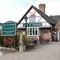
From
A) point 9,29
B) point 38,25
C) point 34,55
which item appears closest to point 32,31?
point 38,25

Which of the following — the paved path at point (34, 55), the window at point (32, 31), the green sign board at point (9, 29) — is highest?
the window at point (32, 31)

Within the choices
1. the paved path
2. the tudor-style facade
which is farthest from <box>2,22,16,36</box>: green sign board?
the tudor-style facade

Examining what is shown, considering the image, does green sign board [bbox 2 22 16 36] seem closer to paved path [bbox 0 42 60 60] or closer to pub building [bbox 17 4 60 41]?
paved path [bbox 0 42 60 60]

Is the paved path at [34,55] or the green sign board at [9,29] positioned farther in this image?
the green sign board at [9,29]

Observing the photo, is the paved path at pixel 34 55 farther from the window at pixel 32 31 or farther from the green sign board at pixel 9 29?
the window at pixel 32 31

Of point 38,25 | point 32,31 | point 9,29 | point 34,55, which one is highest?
point 38,25

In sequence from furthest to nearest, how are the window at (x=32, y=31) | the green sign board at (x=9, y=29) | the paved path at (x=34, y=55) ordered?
the window at (x=32, y=31), the green sign board at (x=9, y=29), the paved path at (x=34, y=55)

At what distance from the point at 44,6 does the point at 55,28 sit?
6.68 metres

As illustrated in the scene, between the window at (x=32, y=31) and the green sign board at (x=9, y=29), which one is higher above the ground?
the window at (x=32, y=31)

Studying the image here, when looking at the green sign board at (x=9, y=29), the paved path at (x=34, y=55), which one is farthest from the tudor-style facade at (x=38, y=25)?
the paved path at (x=34, y=55)

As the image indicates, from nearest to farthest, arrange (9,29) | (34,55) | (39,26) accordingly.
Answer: (34,55)
(9,29)
(39,26)

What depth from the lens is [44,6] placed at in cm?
4575

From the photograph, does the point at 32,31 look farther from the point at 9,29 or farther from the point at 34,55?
the point at 34,55

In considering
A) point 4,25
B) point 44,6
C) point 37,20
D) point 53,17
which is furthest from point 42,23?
point 4,25
